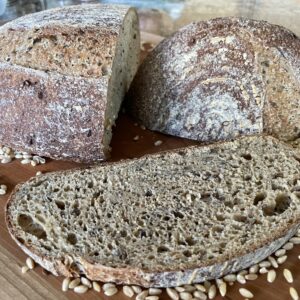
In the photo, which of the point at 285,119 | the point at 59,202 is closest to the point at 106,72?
the point at 59,202

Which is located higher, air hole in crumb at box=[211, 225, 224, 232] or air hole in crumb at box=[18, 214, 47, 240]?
air hole in crumb at box=[211, 225, 224, 232]

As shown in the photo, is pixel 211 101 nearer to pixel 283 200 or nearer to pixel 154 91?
pixel 154 91

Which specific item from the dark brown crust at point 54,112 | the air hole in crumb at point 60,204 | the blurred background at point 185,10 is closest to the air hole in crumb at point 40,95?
the dark brown crust at point 54,112

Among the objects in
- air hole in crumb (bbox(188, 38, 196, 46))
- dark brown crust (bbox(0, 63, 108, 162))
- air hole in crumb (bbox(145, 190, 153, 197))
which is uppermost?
air hole in crumb (bbox(188, 38, 196, 46))

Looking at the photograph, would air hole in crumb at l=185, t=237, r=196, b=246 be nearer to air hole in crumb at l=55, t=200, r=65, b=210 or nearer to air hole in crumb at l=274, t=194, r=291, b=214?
air hole in crumb at l=274, t=194, r=291, b=214

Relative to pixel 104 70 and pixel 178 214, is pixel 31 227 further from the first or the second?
pixel 104 70

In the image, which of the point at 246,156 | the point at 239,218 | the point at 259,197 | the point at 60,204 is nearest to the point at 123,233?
the point at 60,204

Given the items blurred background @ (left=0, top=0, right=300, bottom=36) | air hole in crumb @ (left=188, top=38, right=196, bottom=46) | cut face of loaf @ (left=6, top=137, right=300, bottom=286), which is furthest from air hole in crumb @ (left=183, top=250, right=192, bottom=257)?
blurred background @ (left=0, top=0, right=300, bottom=36)
